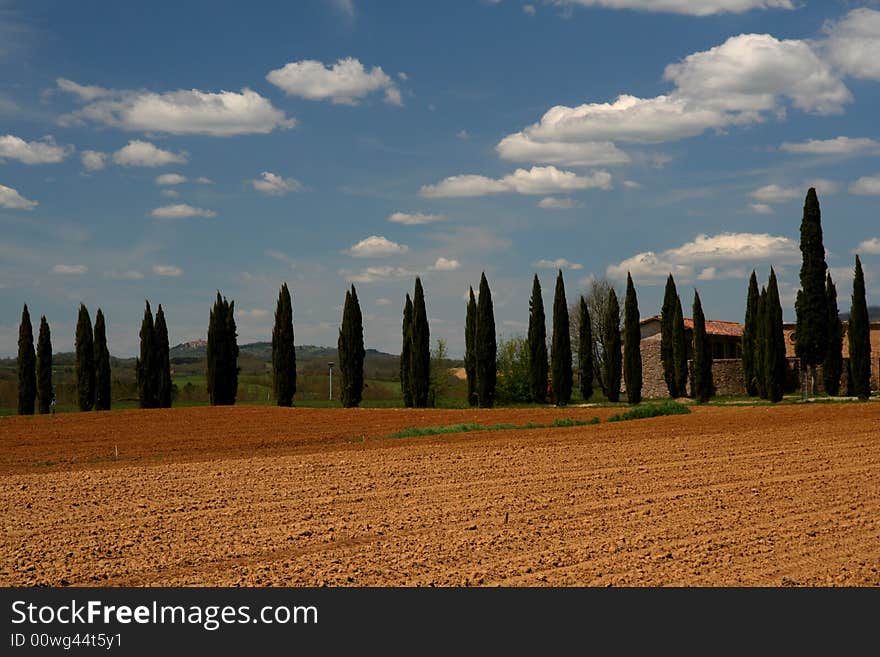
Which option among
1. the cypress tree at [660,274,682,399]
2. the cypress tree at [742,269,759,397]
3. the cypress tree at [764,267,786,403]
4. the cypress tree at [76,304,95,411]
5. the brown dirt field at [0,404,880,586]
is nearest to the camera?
the brown dirt field at [0,404,880,586]

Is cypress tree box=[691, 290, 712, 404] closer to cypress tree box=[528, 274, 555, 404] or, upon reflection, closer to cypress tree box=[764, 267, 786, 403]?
cypress tree box=[764, 267, 786, 403]

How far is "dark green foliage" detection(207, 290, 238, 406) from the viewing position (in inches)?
1999

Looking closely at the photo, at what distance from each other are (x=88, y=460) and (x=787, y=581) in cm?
1758

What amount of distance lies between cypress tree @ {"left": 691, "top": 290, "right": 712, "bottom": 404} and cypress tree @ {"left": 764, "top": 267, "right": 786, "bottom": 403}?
13.8 feet

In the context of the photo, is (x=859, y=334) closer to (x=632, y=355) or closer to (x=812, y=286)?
(x=812, y=286)

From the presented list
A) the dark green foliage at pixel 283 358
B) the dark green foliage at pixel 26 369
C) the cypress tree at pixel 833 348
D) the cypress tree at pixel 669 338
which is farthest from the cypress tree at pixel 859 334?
the dark green foliage at pixel 26 369

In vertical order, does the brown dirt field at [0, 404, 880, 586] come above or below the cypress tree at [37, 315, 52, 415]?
below

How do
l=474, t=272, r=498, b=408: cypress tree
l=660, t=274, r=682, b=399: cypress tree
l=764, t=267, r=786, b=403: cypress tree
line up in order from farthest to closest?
l=660, t=274, r=682, b=399: cypress tree < l=474, t=272, r=498, b=408: cypress tree < l=764, t=267, r=786, b=403: cypress tree

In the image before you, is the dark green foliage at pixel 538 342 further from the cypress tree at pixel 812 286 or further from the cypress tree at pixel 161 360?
the cypress tree at pixel 161 360

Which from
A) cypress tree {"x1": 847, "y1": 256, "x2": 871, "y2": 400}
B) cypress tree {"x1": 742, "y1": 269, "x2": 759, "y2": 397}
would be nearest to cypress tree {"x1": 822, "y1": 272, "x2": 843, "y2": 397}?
cypress tree {"x1": 847, "y1": 256, "x2": 871, "y2": 400}

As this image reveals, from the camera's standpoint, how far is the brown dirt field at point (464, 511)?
9.21 meters

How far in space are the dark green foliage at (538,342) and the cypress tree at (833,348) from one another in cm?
1505

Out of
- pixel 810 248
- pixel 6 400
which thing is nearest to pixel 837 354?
pixel 810 248

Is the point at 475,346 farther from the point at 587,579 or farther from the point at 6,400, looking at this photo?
the point at 587,579
